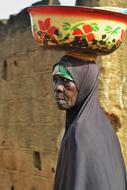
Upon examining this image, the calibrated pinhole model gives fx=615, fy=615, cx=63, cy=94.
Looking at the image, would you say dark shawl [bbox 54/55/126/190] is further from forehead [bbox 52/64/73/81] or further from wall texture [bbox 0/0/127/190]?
wall texture [bbox 0/0/127/190]

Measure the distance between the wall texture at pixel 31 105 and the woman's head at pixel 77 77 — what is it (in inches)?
160

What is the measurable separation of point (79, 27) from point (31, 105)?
19.2 feet

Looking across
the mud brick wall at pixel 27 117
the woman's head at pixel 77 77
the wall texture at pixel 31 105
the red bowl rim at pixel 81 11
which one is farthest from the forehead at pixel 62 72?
the mud brick wall at pixel 27 117

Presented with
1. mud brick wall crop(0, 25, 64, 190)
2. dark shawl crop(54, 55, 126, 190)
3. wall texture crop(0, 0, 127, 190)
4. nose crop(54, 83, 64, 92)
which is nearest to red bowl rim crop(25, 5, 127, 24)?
dark shawl crop(54, 55, 126, 190)

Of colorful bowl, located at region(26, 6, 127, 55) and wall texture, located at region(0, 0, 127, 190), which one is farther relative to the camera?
wall texture, located at region(0, 0, 127, 190)

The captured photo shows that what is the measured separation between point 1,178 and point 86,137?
716cm

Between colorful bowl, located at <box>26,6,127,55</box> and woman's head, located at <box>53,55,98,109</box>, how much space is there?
85mm

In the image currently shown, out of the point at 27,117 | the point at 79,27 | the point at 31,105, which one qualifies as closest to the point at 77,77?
the point at 79,27

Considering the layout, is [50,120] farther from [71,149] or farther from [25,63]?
[71,149]

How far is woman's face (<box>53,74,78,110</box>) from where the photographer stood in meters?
2.67

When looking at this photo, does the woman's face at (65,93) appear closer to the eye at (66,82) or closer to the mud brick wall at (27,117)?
the eye at (66,82)

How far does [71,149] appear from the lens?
2.56 m

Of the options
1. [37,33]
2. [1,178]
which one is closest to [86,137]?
[37,33]

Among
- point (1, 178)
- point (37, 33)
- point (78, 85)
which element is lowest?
point (1, 178)
